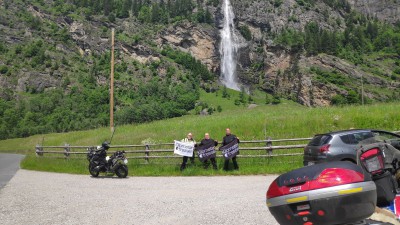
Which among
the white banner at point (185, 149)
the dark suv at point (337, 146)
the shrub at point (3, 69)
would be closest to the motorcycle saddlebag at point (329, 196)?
the dark suv at point (337, 146)

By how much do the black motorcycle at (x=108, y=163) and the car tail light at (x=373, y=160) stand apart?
14.0m

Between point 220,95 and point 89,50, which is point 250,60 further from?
point 89,50

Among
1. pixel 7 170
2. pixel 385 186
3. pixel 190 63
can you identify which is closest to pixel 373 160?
pixel 385 186

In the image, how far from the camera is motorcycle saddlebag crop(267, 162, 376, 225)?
2.91 metres

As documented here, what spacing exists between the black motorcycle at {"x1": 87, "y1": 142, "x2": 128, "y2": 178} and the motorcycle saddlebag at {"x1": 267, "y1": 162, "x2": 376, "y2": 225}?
45.5ft

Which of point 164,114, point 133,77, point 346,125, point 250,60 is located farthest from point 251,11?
point 346,125

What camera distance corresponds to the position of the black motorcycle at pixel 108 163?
642 inches

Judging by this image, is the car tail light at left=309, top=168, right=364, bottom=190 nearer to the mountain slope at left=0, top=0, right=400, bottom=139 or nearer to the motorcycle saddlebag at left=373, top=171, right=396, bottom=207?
the motorcycle saddlebag at left=373, top=171, right=396, bottom=207

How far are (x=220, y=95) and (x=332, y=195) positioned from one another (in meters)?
158

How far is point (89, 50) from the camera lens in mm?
176000

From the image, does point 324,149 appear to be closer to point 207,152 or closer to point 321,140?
point 321,140

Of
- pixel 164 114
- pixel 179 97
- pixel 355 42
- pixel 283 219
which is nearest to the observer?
pixel 283 219

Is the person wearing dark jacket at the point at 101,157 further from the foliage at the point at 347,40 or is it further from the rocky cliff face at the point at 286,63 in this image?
the foliage at the point at 347,40

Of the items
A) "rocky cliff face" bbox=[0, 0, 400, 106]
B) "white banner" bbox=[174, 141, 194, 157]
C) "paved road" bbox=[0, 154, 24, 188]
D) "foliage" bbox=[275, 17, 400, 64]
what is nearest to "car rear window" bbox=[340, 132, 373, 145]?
"white banner" bbox=[174, 141, 194, 157]
